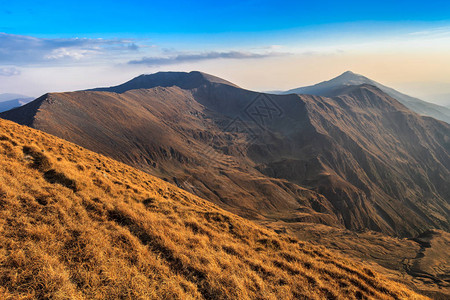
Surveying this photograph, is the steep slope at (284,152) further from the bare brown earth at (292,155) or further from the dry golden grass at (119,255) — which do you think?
the dry golden grass at (119,255)

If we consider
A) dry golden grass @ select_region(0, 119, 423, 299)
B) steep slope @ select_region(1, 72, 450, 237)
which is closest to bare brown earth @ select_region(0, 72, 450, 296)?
steep slope @ select_region(1, 72, 450, 237)

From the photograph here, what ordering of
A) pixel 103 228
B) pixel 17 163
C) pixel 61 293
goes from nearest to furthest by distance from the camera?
pixel 61 293
pixel 103 228
pixel 17 163

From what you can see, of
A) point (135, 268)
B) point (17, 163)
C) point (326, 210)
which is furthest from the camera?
point (326, 210)

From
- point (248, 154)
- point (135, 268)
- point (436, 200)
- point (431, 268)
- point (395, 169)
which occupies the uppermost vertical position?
point (135, 268)

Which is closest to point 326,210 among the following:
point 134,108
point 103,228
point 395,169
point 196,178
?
point 196,178

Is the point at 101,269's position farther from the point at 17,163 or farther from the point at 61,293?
the point at 17,163

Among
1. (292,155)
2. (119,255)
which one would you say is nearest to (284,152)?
(292,155)

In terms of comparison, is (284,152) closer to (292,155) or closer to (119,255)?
(292,155)
